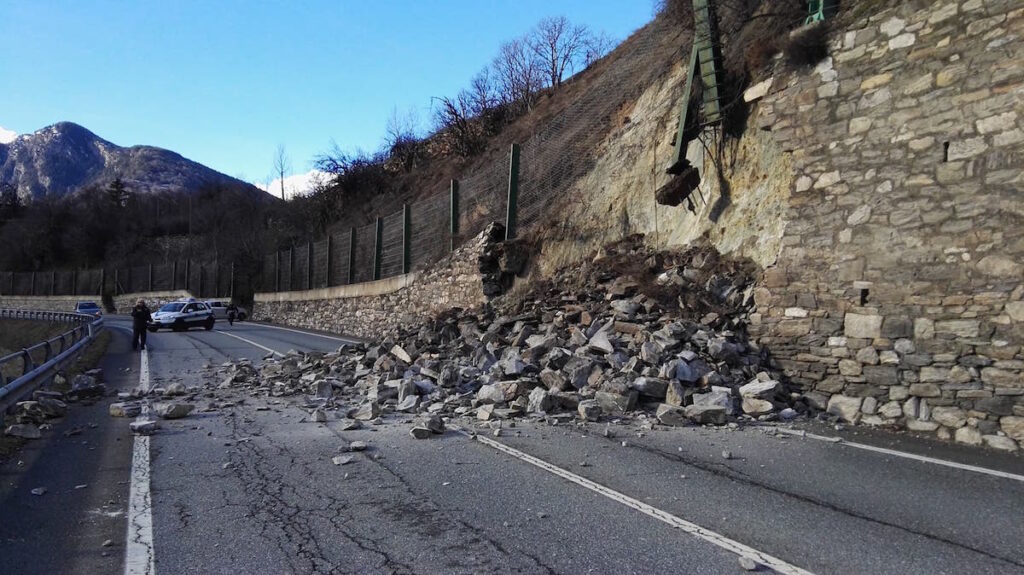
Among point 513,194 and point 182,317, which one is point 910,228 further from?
point 182,317

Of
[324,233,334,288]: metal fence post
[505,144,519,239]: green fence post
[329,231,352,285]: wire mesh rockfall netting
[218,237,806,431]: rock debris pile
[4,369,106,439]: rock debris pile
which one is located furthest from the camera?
[324,233,334,288]: metal fence post

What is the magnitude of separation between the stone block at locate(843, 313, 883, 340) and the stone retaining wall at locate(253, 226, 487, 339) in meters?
10.3

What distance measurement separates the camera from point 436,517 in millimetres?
4730

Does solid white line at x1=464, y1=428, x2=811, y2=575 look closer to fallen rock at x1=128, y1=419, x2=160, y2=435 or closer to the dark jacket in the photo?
fallen rock at x1=128, y1=419, x2=160, y2=435

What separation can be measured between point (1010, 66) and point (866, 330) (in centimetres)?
323

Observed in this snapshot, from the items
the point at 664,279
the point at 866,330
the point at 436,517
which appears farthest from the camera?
the point at 664,279

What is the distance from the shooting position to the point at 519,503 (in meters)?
5.02

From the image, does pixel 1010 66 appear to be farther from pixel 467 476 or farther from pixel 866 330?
pixel 467 476

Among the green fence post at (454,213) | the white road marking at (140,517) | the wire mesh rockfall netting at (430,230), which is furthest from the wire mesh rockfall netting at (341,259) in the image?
the white road marking at (140,517)

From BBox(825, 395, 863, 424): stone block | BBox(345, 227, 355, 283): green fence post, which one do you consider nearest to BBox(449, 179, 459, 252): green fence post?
BBox(345, 227, 355, 283): green fence post

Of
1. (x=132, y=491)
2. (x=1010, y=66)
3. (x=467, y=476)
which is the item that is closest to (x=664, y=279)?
(x=1010, y=66)

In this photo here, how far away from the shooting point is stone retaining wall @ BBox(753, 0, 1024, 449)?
7.09 meters

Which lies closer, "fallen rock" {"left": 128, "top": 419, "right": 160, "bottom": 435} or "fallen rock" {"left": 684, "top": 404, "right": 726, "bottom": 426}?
"fallen rock" {"left": 128, "top": 419, "right": 160, "bottom": 435}

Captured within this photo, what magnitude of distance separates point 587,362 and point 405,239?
15206mm
